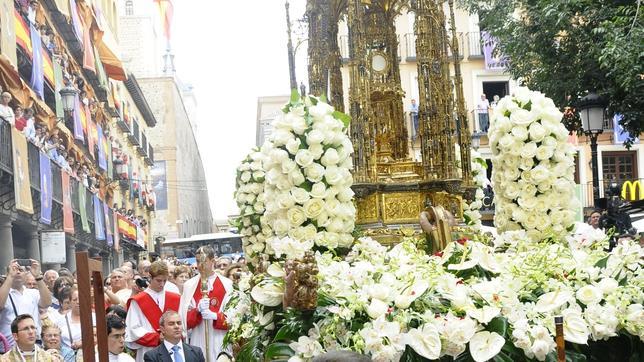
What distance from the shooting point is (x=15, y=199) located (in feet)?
51.3

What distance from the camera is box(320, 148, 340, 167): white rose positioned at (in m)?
6.41

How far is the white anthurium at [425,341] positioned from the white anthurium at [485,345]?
6.6 inches

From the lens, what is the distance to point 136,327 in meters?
9.77

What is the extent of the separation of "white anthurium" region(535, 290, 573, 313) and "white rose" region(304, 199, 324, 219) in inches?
78.0

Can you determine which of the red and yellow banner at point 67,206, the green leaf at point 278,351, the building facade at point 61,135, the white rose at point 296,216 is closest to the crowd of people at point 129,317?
the white rose at point 296,216

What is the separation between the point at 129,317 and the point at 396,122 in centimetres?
322

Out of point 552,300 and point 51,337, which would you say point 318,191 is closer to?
point 552,300

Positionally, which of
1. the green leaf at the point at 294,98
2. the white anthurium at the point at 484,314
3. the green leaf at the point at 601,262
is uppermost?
the green leaf at the point at 294,98

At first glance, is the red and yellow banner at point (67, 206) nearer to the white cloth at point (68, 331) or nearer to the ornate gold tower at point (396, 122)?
the white cloth at point (68, 331)

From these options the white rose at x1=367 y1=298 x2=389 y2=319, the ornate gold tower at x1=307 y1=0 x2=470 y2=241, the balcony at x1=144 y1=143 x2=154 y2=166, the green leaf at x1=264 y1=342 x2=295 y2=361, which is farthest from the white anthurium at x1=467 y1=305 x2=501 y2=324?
the balcony at x1=144 y1=143 x2=154 y2=166

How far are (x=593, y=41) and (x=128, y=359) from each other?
9992mm

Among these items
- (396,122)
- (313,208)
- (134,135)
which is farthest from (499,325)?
(134,135)

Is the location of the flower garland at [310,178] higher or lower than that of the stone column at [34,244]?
higher

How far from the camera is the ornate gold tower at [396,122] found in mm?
7762
